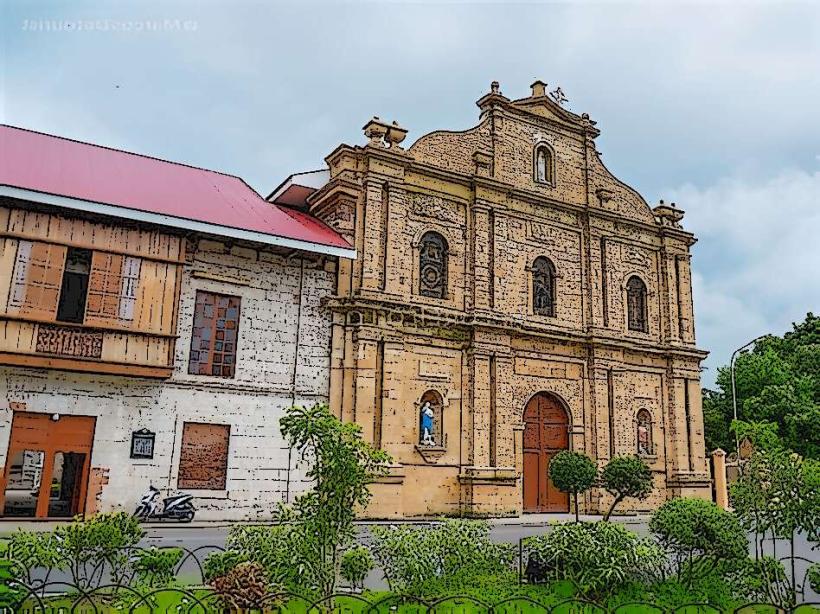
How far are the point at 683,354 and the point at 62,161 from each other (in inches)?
782

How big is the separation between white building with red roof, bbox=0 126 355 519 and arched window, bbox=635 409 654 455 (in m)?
11.1

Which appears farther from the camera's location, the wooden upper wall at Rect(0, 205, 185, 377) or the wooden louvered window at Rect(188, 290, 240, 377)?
the wooden louvered window at Rect(188, 290, 240, 377)

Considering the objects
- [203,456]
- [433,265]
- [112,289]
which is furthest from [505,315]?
[112,289]

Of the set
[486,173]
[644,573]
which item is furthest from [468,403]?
[644,573]

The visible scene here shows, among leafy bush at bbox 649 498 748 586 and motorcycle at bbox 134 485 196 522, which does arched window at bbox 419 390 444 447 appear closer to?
motorcycle at bbox 134 485 196 522

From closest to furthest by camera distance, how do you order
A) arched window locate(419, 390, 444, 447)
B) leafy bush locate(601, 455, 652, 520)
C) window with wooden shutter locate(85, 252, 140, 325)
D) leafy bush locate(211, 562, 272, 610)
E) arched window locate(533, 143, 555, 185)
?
leafy bush locate(211, 562, 272, 610), leafy bush locate(601, 455, 652, 520), window with wooden shutter locate(85, 252, 140, 325), arched window locate(419, 390, 444, 447), arched window locate(533, 143, 555, 185)

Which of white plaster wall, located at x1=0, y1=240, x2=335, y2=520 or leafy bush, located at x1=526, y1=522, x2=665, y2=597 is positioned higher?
white plaster wall, located at x1=0, y1=240, x2=335, y2=520

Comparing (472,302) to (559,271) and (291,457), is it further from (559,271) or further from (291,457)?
(291,457)

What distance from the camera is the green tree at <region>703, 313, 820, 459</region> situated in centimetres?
3134

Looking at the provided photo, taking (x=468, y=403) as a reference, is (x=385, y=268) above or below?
above

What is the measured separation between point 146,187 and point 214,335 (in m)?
3.83

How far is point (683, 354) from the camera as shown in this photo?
81.0 feet

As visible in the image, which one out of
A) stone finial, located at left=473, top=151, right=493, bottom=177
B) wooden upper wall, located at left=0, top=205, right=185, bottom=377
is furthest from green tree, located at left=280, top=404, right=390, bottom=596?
stone finial, located at left=473, top=151, right=493, bottom=177

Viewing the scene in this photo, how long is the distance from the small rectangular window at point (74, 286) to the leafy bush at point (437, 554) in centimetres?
958
